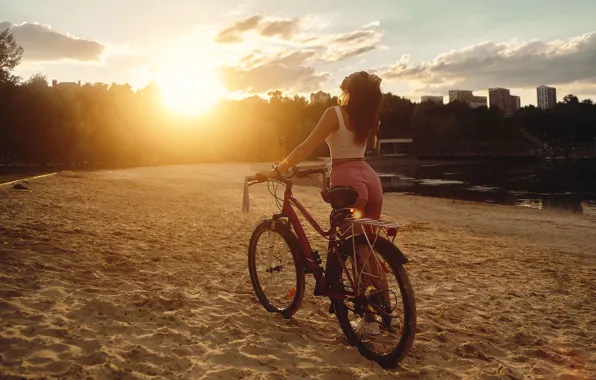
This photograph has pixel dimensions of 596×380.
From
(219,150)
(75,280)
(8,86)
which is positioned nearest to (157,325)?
(75,280)

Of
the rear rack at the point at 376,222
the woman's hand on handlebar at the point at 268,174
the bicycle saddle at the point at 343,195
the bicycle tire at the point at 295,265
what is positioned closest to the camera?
the rear rack at the point at 376,222

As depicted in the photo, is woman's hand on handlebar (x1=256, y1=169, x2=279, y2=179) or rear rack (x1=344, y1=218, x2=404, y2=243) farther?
woman's hand on handlebar (x1=256, y1=169, x2=279, y2=179)

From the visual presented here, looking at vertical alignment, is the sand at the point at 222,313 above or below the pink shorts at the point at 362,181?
below

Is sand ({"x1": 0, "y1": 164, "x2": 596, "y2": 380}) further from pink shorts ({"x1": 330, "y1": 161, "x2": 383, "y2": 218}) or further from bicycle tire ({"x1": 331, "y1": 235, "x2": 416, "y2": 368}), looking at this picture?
pink shorts ({"x1": 330, "y1": 161, "x2": 383, "y2": 218})

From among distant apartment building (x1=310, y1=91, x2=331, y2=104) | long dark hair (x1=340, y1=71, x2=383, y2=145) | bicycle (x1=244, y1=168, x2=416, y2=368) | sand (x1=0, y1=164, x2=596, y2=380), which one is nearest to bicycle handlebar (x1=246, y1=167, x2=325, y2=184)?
bicycle (x1=244, y1=168, x2=416, y2=368)

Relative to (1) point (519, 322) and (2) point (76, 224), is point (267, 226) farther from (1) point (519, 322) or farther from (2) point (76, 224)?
(2) point (76, 224)

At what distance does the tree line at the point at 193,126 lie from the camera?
5425cm

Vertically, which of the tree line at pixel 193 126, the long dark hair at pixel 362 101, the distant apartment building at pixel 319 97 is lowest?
the long dark hair at pixel 362 101

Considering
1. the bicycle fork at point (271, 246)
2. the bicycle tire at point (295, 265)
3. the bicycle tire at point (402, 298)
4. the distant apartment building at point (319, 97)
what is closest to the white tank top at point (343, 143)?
the bicycle tire at point (402, 298)

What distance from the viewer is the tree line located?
54.2 meters

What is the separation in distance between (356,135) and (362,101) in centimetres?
33

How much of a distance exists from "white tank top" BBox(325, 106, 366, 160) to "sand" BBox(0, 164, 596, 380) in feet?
6.39

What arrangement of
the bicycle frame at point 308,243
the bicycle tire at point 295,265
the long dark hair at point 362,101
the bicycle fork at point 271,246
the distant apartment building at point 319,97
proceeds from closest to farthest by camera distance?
the long dark hair at point 362,101, the bicycle frame at point 308,243, the bicycle tire at point 295,265, the bicycle fork at point 271,246, the distant apartment building at point 319,97

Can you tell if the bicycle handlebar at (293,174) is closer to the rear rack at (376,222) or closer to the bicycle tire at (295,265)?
the bicycle tire at (295,265)
